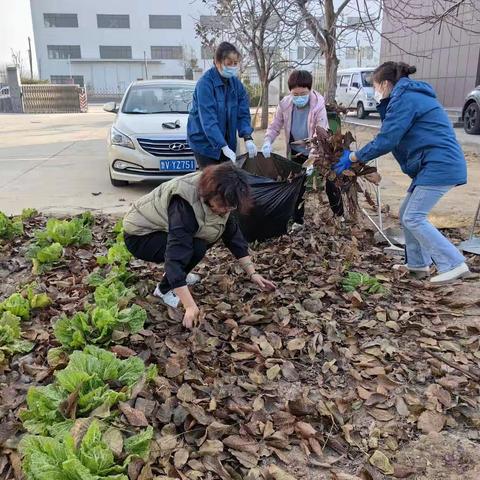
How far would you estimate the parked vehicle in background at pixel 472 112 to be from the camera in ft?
38.8

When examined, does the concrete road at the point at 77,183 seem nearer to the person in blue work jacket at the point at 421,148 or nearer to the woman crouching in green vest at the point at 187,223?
the person in blue work jacket at the point at 421,148

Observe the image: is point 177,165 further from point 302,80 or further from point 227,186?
point 227,186

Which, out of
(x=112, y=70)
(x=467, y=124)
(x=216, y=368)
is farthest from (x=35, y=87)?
(x=216, y=368)

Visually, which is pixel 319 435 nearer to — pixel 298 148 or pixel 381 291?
pixel 381 291

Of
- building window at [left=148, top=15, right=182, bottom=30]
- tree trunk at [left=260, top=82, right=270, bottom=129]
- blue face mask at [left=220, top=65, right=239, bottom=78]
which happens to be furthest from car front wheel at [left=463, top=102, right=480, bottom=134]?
building window at [left=148, top=15, right=182, bottom=30]

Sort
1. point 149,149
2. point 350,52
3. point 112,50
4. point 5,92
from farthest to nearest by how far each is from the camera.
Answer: point 112,50, point 350,52, point 5,92, point 149,149

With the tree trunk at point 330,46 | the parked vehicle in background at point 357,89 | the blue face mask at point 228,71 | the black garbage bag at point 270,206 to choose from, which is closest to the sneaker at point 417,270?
the black garbage bag at point 270,206

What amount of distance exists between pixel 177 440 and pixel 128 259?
1.80 m

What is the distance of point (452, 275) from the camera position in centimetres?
348

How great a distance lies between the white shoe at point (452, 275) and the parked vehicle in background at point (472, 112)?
31.5 ft

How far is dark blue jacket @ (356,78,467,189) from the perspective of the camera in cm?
327

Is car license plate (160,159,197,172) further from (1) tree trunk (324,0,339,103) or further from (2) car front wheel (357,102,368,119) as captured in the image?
(2) car front wheel (357,102,368,119)

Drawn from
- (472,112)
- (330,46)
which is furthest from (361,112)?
(330,46)

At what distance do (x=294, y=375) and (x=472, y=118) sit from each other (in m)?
11.7
